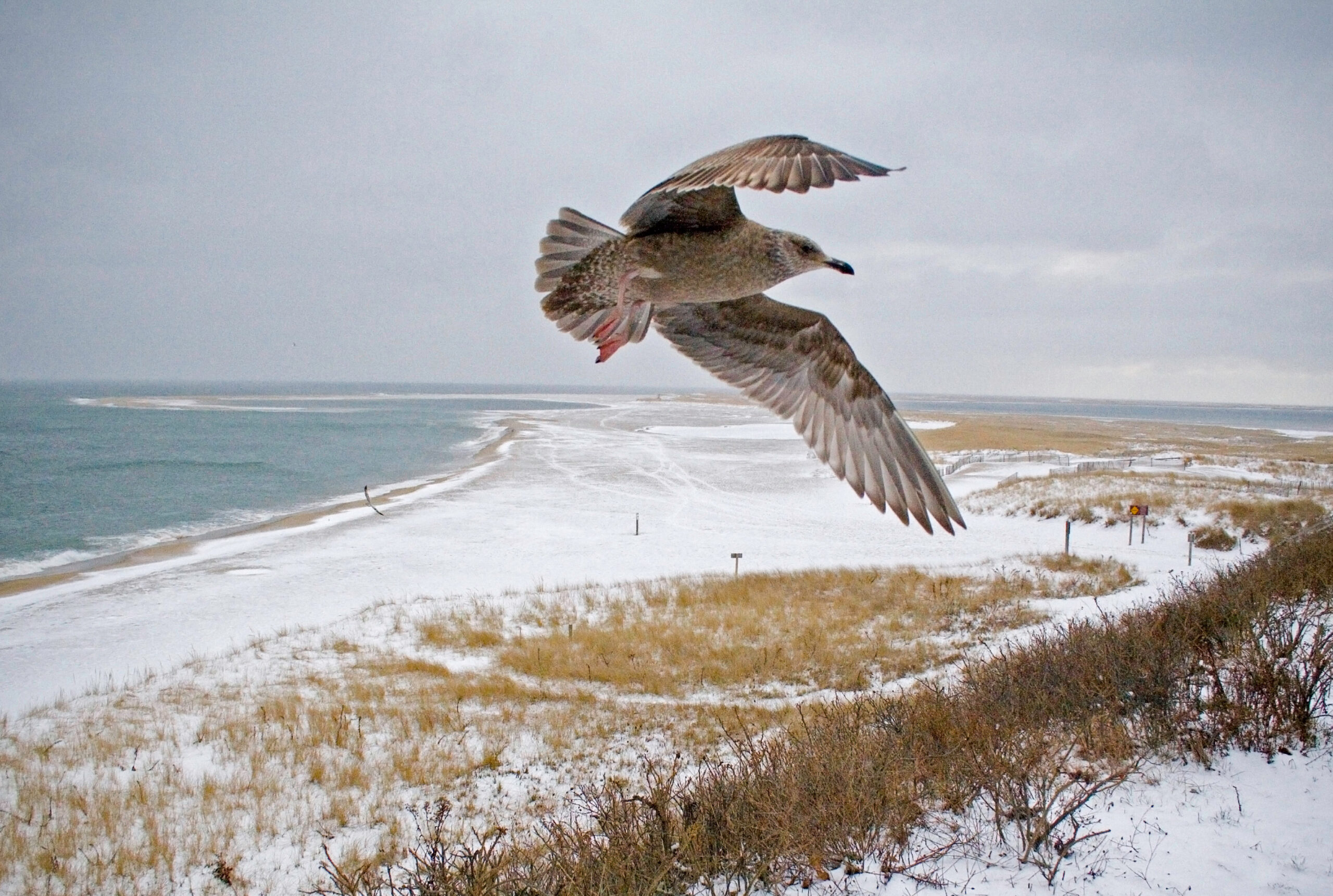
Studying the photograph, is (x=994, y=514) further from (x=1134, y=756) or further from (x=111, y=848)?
(x=111, y=848)

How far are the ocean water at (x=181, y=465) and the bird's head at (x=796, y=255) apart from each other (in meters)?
25.3

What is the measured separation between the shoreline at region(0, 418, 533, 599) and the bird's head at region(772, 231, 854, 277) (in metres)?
22.1

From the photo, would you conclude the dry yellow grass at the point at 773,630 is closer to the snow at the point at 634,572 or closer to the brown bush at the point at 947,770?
the snow at the point at 634,572

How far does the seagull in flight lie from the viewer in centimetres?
164

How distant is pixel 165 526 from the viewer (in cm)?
2630

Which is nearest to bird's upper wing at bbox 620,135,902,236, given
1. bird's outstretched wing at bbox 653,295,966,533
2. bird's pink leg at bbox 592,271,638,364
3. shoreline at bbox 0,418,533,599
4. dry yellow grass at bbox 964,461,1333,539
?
bird's pink leg at bbox 592,271,638,364

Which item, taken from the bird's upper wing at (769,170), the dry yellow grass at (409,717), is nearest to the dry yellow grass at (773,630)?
the dry yellow grass at (409,717)

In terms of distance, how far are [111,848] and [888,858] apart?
6.68 m

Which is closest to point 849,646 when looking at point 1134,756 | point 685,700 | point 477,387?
point 685,700

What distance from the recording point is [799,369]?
11.6 feet

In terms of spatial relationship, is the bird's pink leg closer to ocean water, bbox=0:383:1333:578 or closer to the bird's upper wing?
the bird's upper wing

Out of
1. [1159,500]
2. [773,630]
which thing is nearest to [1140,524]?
[1159,500]

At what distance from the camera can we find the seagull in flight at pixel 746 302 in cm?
164

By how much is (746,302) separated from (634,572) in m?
16.7
